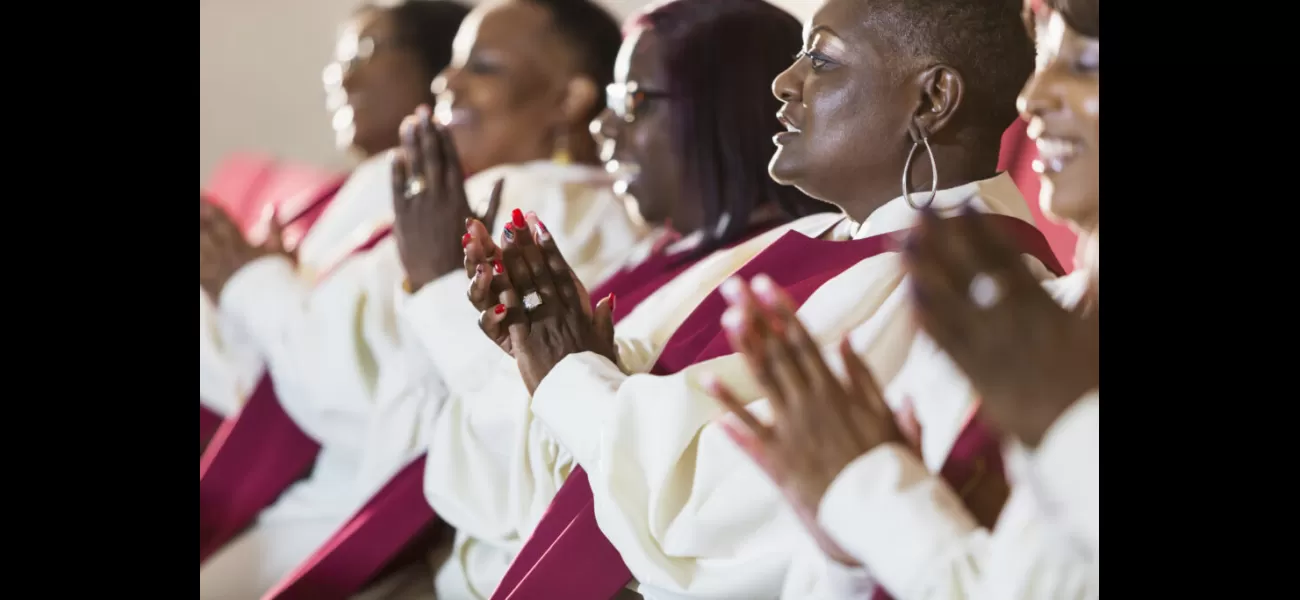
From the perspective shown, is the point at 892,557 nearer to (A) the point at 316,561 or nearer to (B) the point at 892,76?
(B) the point at 892,76

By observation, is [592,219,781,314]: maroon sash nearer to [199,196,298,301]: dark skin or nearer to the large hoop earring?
the large hoop earring

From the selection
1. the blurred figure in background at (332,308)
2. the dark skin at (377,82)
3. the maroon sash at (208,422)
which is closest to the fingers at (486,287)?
the blurred figure in background at (332,308)

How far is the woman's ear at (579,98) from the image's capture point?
1613mm

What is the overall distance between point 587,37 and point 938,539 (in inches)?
42.5

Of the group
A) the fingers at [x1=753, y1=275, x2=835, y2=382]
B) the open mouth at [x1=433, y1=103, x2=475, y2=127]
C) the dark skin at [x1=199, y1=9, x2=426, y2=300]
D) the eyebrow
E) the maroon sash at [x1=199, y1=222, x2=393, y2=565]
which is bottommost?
the maroon sash at [x1=199, y1=222, x2=393, y2=565]

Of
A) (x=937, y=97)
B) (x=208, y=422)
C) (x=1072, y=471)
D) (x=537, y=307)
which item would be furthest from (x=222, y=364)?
(x=1072, y=471)

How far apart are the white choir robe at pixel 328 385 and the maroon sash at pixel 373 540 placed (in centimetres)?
10

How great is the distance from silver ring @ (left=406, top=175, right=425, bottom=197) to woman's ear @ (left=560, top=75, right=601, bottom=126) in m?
0.32

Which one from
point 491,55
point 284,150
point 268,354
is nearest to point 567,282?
point 491,55

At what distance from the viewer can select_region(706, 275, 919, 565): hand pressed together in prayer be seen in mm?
693

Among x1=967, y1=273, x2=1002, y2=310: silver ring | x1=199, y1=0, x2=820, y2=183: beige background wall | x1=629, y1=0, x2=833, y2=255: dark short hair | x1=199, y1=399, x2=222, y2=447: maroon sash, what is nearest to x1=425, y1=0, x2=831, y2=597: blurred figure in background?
x1=629, y1=0, x2=833, y2=255: dark short hair

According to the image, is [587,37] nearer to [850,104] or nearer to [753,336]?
[850,104]

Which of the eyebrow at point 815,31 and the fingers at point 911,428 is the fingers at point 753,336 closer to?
the fingers at point 911,428

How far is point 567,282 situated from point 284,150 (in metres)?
2.23
